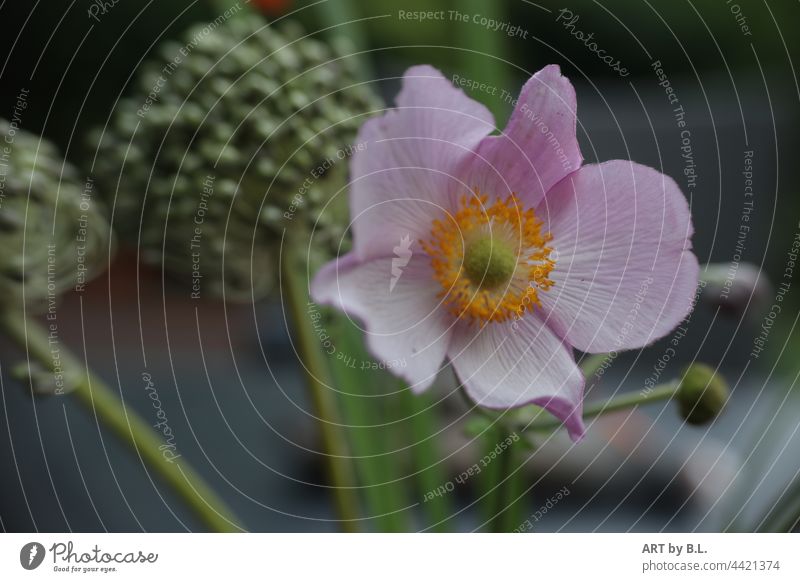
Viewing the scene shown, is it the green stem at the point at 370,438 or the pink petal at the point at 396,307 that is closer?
the pink petal at the point at 396,307
